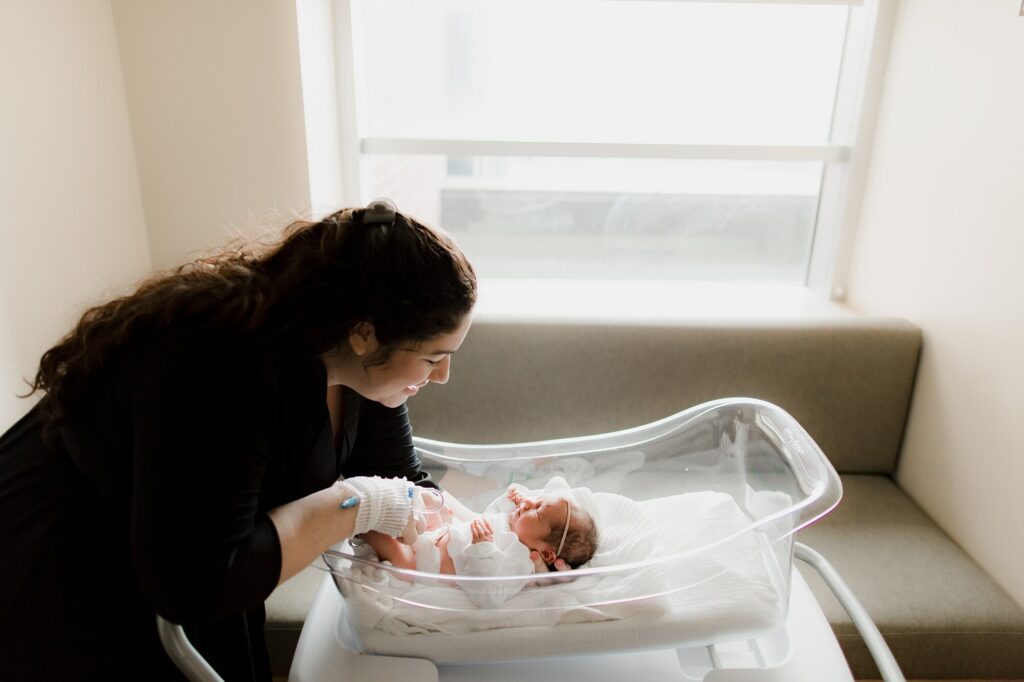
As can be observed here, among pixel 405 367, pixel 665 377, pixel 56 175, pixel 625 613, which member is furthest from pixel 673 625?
pixel 56 175

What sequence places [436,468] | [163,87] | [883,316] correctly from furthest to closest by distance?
[883,316] → [163,87] → [436,468]

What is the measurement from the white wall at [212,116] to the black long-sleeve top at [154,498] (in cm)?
97

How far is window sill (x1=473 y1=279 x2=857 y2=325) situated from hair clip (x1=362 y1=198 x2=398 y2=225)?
3.39 feet

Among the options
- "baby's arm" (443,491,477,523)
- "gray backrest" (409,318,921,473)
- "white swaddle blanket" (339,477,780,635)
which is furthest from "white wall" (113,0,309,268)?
"white swaddle blanket" (339,477,780,635)

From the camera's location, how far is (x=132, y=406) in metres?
0.91

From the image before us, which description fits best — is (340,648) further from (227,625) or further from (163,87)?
(163,87)

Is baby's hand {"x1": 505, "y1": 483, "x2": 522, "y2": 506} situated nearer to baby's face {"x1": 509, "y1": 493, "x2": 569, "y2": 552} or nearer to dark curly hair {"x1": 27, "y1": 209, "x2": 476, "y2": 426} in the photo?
baby's face {"x1": 509, "y1": 493, "x2": 569, "y2": 552}

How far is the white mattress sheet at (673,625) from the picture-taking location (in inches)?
42.3

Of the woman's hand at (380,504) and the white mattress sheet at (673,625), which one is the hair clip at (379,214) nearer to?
the woman's hand at (380,504)

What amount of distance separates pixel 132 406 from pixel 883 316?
6.80 ft

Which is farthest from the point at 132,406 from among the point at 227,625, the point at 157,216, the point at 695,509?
the point at 157,216

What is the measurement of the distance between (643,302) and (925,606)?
1.17m

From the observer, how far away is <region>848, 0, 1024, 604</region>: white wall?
5.41 ft

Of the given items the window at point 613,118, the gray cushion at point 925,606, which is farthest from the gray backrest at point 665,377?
the window at point 613,118
